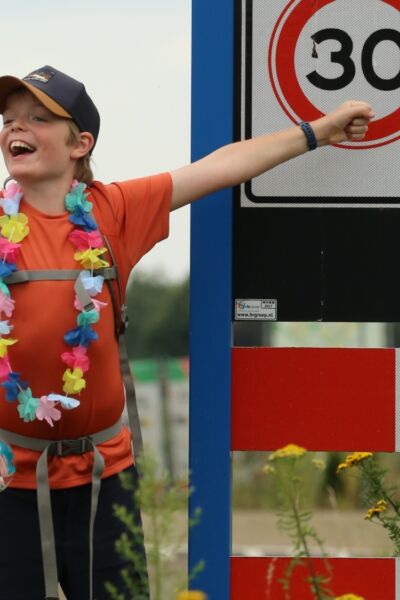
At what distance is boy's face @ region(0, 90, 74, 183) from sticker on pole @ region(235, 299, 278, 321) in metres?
0.62

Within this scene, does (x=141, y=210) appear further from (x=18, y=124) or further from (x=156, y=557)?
(x=156, y=557)

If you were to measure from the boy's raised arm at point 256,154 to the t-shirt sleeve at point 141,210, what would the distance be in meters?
0.04

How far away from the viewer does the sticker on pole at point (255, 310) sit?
364cm

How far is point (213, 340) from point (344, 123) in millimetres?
658

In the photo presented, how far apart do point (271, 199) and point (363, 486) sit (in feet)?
2.63

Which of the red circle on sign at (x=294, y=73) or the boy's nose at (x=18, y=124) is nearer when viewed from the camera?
the boy's nose at (x=18, y=124)

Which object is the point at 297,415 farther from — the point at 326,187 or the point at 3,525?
the point at 3,525

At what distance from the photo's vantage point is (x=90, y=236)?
3240 millimetres

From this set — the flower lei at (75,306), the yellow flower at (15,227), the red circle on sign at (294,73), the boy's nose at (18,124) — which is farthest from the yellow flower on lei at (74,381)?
the red circle on sign at (294,73)

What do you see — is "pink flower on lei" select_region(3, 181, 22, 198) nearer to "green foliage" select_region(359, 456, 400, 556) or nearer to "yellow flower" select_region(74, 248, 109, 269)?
"yellow flower" select_region(74, 248, 109, 269)

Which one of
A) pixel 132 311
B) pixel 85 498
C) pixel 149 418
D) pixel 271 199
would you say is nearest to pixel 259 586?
pixel 85 498

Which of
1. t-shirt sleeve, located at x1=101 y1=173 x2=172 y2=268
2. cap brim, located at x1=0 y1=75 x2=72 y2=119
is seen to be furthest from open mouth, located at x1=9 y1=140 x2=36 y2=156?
t-shirt sleeve, located at x1=101 y1=173 x2=172 y2=268

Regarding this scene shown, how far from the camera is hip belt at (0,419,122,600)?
10.3 feet

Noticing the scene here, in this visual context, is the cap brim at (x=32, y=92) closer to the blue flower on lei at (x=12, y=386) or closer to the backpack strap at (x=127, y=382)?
the backpack strap at (x=127, y=382)
